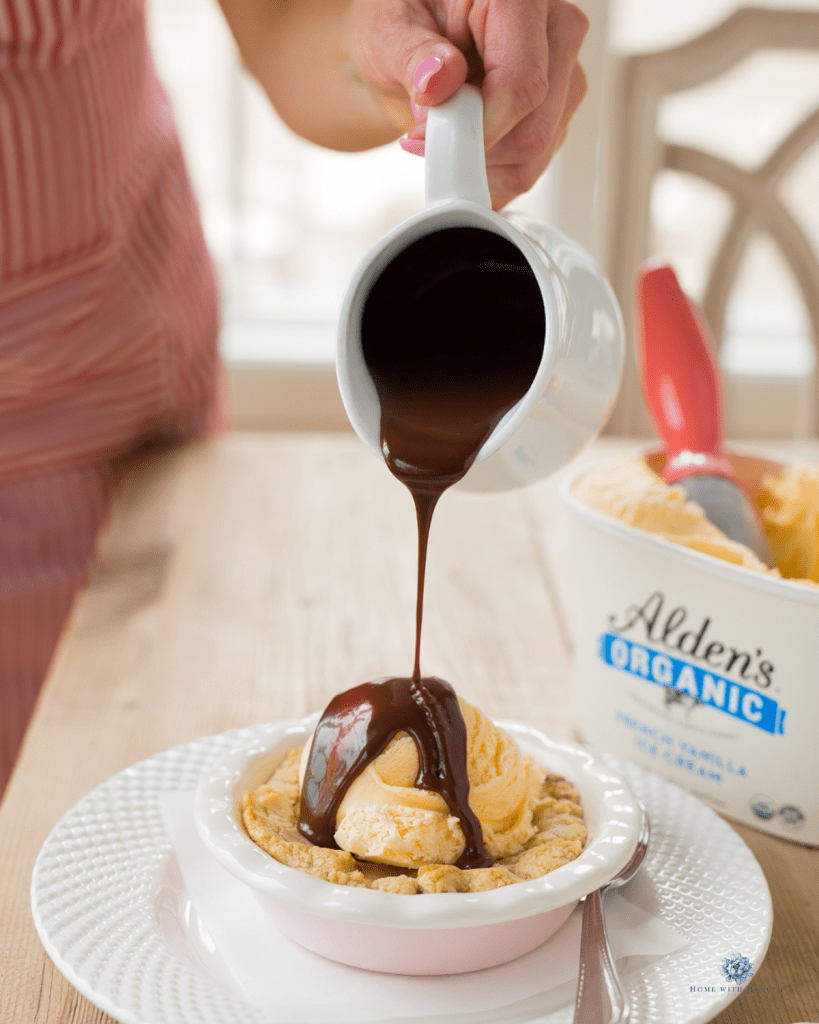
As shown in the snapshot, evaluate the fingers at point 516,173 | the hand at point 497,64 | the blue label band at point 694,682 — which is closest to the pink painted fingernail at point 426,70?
the hand at point 497,64

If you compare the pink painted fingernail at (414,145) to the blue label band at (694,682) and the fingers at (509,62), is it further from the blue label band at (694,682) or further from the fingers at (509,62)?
the blue label band at (694,682)

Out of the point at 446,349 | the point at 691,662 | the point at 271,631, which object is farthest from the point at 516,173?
the point at 271,631

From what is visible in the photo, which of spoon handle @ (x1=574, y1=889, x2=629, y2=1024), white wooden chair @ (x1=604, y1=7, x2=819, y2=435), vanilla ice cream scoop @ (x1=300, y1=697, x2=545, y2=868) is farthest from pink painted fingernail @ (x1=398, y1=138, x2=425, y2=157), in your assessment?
white wooden chair @ (x1=604, y1=7, x2=819, y2=435)

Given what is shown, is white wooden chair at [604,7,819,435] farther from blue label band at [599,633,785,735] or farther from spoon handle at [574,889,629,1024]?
spoon handle at [574,889,629,1024]

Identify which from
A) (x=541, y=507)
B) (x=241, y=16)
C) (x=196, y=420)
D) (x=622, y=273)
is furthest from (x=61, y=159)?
(x=622, y=273)

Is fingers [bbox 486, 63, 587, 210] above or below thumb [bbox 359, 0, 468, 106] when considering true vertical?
below

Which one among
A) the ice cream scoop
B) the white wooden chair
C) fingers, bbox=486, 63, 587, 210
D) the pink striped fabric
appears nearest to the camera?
fingers, bbox=486, 63, 587, 210

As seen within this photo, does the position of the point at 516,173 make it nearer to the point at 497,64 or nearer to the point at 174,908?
the point at 497,64
